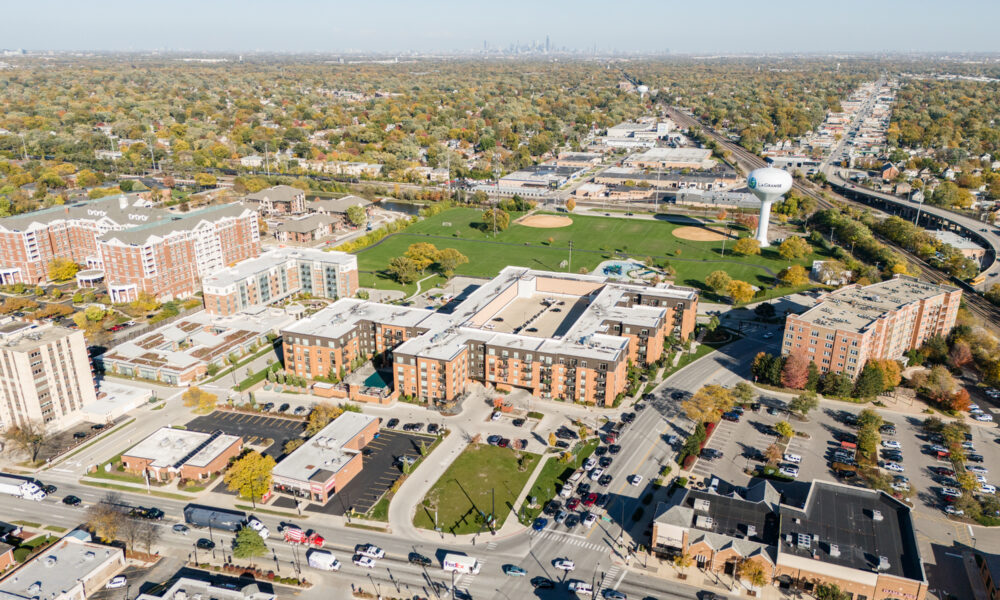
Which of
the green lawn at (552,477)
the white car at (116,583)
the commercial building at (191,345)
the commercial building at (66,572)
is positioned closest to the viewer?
the commercial building at (66,572)

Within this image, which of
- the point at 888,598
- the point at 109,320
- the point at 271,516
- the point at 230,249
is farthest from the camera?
the point at 230,249

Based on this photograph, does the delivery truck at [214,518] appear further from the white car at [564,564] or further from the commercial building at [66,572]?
the white car at [564,564]

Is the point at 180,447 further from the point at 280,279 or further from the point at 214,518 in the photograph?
the point at 280,279

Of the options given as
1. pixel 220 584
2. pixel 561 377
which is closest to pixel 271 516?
pixel 220 584

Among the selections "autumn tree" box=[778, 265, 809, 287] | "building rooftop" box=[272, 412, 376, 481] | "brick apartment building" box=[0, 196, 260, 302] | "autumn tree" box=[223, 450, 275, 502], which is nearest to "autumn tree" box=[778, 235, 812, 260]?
"autumn tree" box=[778, 265, 809, 287]

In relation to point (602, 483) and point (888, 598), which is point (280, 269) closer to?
point (602, 483)

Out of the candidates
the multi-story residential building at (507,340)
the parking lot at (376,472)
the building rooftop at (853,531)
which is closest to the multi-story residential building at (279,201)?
the multi-story residential building at (507,340)

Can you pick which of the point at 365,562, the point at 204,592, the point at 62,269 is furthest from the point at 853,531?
the point at 62,269
